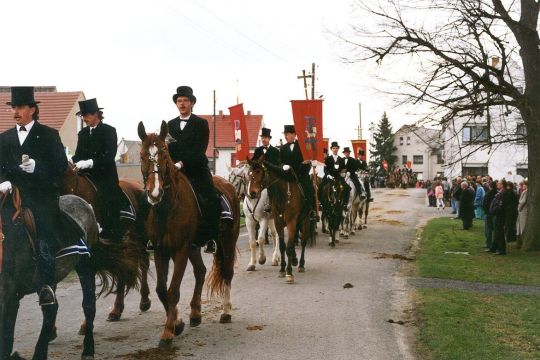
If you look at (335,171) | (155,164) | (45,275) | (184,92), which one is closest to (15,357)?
(45,275)

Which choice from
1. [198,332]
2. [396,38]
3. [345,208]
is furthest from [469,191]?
[198,332]

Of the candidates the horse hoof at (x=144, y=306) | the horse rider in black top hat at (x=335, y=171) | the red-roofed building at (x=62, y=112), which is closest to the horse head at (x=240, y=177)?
the horse rider in black top hat at (x=335, y=171)

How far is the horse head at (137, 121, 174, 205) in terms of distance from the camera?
23.1ft

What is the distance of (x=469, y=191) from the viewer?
27375mm

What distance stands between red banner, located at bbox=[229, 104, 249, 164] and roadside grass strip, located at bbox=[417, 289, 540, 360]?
46.0 feet

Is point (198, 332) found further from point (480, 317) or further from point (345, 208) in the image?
point (345, 208)

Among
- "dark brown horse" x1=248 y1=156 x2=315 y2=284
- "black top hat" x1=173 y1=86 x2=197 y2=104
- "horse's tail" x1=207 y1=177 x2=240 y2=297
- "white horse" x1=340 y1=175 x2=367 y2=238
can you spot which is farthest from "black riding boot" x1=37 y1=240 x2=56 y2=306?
"white horse" x1=340 y1=175 x2=367 y2=238

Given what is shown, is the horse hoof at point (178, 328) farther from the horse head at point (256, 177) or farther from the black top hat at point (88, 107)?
the horse head at point (256, 177)

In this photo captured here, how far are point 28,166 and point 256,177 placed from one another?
6548 mm

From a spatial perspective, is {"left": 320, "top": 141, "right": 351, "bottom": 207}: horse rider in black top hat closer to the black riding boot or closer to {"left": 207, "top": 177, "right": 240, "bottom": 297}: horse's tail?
{"left": 207, "top": 177, "right": 240, "bottom": 297}: horse's tail

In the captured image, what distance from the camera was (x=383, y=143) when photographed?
392 ft

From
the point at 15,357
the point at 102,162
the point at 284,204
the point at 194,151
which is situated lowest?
the point at 15,357

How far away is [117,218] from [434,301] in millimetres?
5317

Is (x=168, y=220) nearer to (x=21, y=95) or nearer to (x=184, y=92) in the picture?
(x=184, y=92)
